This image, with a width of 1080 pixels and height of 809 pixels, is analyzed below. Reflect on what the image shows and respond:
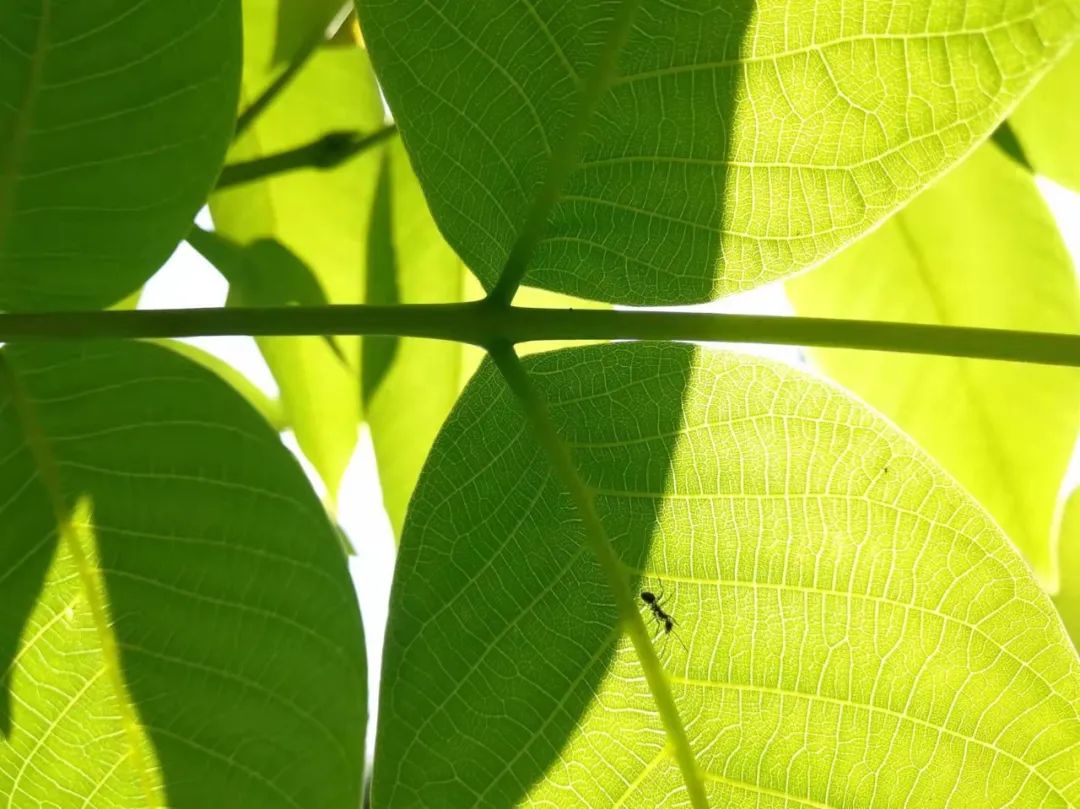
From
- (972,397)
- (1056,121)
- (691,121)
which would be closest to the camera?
(691,121)

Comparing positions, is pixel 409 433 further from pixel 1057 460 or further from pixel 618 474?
pixel 1057 460

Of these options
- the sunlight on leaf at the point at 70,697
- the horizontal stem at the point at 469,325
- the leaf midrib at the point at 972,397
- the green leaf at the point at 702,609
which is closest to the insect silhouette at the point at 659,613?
the green leaf at the point at 702,609

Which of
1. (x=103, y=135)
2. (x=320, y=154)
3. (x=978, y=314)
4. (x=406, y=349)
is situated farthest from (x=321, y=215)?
(x=978, y=314)

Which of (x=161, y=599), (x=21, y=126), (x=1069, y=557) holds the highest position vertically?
(x=1069, y=557)

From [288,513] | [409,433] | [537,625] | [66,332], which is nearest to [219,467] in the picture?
[288,513]

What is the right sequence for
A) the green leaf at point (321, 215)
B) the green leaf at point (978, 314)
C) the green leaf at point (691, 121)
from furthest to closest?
the green leaf at point (321, 215) → the green leaf at point (978, 314) → the green leaf at point (691, 121)

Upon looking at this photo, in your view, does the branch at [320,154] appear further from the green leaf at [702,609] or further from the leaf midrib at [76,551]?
the green leaf at [702,609]

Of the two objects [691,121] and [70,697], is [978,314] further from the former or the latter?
[70,697]
